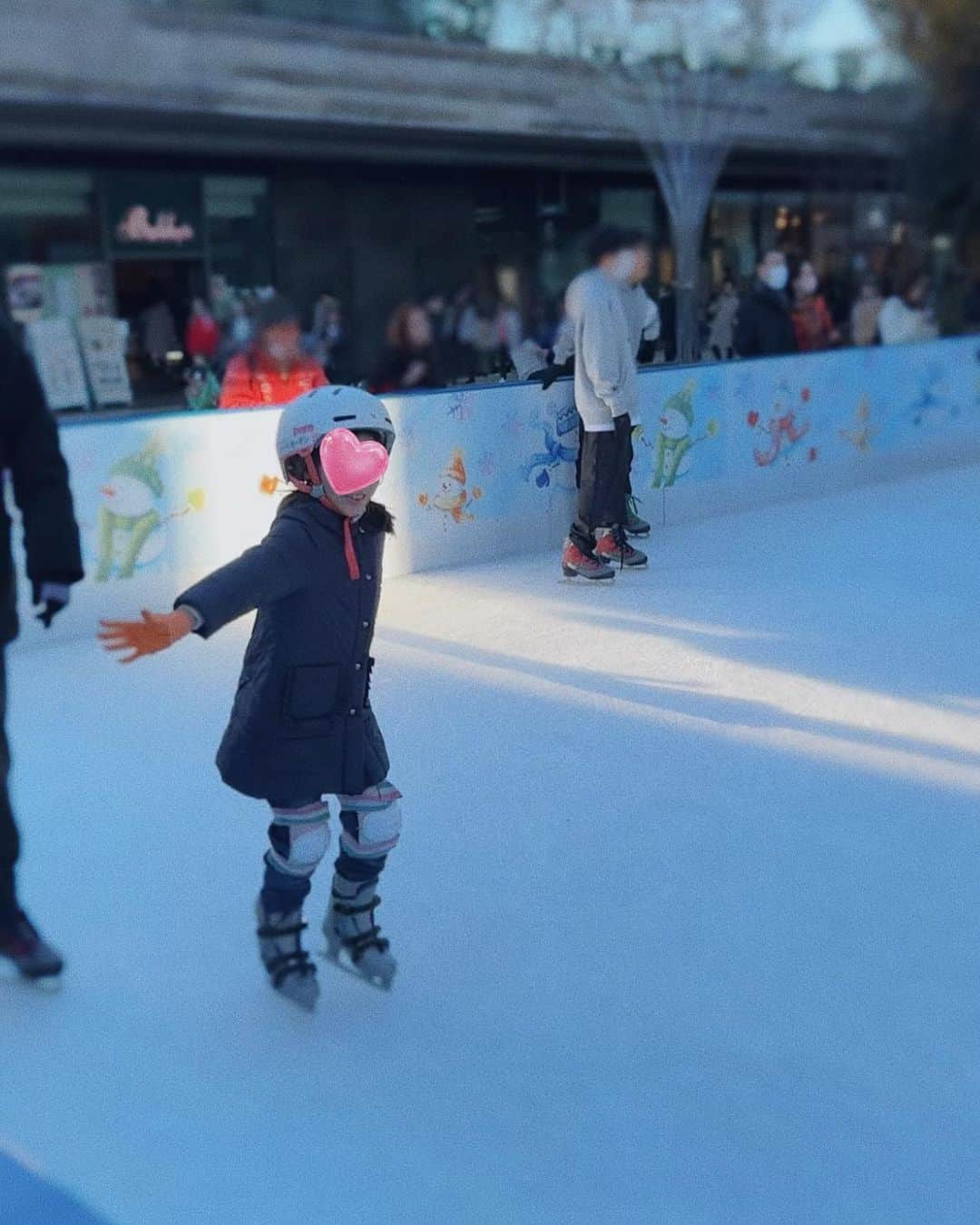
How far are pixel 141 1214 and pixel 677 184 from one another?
15.4 metres

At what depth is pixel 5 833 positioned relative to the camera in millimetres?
2625

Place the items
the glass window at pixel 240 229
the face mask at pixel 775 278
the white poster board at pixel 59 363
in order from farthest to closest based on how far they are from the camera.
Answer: the glass window at pixel 240 229 → the white poster board at pixel 59 363 → the face mask at pixel 775 278

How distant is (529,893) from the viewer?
3.04 meters

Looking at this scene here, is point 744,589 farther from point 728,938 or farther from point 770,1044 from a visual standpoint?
point 770,1044

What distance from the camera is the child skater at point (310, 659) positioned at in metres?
2.32

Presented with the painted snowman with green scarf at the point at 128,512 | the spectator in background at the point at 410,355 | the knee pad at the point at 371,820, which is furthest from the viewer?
the spectator in background at the point at 410,355

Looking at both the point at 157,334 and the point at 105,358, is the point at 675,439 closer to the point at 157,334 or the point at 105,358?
the point at 105,358

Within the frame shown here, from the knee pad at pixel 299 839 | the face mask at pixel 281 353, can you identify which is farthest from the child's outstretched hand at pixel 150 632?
the face mask at pixel 281 353

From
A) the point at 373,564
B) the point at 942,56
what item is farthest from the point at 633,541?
the point at 942,56

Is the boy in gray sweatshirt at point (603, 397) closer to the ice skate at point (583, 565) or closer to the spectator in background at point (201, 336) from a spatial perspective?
the ice skate at point (583, 565)

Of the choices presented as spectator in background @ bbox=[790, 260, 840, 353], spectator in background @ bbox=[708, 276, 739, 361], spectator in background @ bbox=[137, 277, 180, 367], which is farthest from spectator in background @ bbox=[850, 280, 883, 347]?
spectator in background @ bbox=[137, 277, 180, 367]

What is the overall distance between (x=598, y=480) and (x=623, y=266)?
2.83 feet

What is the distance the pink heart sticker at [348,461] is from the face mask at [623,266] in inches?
143

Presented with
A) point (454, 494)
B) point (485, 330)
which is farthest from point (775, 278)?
point (485, 330)
